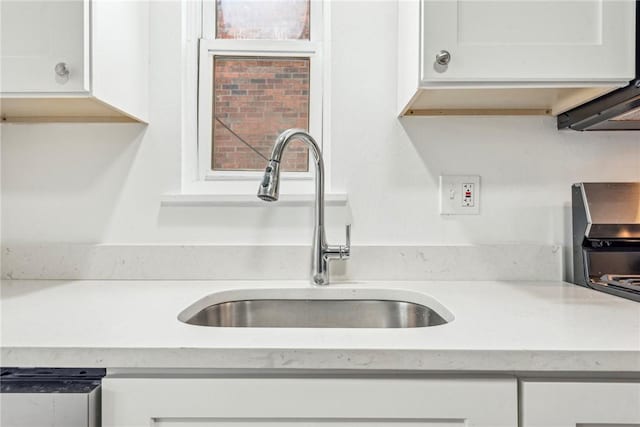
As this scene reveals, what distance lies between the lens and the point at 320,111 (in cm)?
138

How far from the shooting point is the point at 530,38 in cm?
95

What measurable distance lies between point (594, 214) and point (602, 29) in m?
0.47

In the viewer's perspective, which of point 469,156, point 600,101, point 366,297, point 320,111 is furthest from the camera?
point 320,111

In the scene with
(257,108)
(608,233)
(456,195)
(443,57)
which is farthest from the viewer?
(257,108)

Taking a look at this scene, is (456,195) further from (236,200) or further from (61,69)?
(61,69)

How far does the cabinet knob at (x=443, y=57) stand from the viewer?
94 centimetres

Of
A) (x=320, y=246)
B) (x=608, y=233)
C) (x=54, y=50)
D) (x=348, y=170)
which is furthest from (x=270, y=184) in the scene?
(x=608, y=233)

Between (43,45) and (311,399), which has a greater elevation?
(43,45)

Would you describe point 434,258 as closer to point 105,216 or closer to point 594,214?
point 594,214

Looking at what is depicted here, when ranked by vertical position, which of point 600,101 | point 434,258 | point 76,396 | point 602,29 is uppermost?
point 602,29

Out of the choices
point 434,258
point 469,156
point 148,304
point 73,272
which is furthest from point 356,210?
point 73,272

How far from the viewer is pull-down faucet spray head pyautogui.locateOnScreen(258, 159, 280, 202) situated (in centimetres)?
102

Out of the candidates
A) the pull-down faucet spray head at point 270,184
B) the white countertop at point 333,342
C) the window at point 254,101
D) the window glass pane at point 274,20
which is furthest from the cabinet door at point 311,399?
the window glass pane at point 274,20

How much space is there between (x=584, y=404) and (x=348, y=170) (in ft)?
2.75
